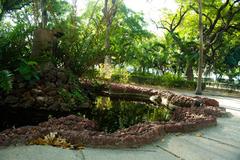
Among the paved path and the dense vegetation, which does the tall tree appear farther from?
the paved path

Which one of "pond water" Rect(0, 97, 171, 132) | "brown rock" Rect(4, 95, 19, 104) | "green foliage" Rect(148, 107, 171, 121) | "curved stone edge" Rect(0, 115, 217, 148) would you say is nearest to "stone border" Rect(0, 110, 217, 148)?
"curved stone edge" Rect(0, 115, 217, 148)

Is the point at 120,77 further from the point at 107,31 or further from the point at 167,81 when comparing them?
the point at 167,81

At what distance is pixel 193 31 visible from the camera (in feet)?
108

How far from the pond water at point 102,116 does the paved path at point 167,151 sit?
2053 mm

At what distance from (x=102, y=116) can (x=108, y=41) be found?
503 inches

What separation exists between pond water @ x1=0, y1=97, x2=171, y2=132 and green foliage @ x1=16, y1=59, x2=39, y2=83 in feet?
4.57

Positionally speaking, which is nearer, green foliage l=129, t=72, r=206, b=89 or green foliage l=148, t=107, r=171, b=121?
green foliage l=148, t=107, r=171, b=121

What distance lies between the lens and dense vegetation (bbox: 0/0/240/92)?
12.0 m

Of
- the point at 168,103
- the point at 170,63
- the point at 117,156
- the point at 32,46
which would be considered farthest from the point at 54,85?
the point at 170,63

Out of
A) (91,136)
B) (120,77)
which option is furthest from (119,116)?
(120,77)

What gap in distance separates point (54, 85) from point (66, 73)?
3.13 feet

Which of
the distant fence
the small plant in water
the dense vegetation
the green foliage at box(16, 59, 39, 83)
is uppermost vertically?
the dense vegetation

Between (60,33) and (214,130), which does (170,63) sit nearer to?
(60,33)

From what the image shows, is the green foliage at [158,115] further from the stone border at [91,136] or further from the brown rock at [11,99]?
the brown rock at [11,99]
